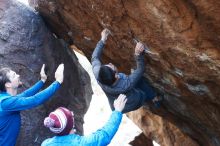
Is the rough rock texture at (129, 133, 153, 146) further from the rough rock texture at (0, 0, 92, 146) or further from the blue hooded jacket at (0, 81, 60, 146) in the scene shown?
the blue hooded jacket at (0, 81, 60, 146)

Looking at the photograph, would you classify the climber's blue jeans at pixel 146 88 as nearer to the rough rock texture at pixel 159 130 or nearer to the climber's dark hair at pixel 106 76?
the climber's dark hair at pixel 106 76

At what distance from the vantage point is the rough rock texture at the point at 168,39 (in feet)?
18.4

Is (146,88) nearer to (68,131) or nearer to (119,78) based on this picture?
(119,78)

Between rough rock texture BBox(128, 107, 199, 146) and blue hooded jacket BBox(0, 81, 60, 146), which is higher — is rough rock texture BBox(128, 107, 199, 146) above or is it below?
below

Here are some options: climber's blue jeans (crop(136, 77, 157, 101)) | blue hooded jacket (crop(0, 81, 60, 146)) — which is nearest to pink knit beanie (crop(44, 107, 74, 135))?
blue hooded jacket (crop(0, 81, 60, 146))

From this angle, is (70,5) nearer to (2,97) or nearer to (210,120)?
(2,97)

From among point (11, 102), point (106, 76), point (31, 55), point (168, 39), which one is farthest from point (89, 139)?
point (31, 55)

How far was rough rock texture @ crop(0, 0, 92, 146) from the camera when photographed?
26.5ft

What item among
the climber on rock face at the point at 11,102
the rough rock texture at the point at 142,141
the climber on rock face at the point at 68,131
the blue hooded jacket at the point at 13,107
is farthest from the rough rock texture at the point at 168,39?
the rough rock texture at the point at 142,141

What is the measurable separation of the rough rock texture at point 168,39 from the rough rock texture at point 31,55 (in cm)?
44

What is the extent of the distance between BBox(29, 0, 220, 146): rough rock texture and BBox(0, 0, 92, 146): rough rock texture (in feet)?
1.45

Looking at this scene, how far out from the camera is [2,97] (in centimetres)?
584

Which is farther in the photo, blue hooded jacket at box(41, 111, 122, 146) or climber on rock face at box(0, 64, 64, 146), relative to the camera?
climber on rock face at box(0, 64, 64, 146)

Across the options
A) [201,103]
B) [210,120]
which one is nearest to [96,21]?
[201,103]
